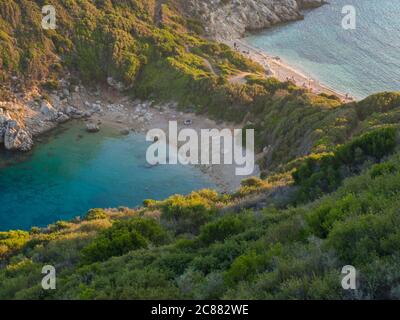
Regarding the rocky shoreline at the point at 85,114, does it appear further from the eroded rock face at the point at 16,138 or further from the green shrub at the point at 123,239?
the green shrub at the point at 123,239

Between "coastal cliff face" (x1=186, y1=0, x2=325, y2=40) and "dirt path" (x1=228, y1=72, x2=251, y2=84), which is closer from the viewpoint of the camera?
"dirt path" (x1=228, y1=72, x2=251, y2=84)

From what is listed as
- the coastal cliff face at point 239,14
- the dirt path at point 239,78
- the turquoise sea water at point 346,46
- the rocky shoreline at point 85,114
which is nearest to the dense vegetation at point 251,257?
the rocky shoreline at point 85,114

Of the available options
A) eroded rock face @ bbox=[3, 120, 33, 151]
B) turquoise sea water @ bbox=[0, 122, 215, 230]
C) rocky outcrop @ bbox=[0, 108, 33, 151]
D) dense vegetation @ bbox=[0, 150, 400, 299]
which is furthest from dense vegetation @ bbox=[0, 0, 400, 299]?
turquoise sea water @ bbox=[0, 122, 215, 230]

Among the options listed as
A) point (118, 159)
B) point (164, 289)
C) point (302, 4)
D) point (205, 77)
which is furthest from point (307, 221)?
point (302, 4)

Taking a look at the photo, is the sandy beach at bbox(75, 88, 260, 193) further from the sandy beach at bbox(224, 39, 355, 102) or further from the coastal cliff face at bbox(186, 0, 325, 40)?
the coastal cliff face at bbox(186, 0, 325, 40)

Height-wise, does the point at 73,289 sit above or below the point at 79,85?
below

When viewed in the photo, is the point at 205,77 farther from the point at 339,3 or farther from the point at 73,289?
the point at 339,3
